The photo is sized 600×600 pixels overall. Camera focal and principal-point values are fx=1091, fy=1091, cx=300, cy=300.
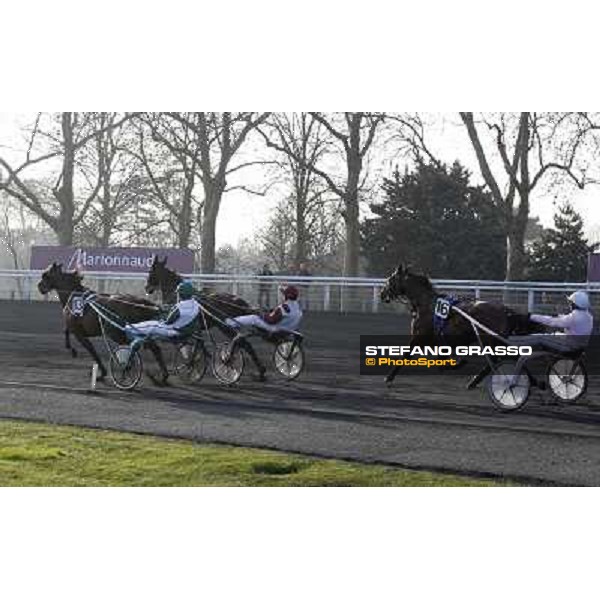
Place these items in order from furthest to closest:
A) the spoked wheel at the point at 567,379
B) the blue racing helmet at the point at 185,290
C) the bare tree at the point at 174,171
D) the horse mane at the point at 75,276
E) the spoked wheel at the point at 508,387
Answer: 1. the horse mane at the point at 75,276
2. the blue racing helmet at the point at 185,290
3. the bare tree at the point at 174,171
4. the spoked wheel at the point at 567,379
5. the spoked wheel at the point at 508,387

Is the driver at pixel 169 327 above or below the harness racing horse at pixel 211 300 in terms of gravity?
below

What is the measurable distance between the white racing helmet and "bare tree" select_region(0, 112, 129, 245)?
5.16 meters

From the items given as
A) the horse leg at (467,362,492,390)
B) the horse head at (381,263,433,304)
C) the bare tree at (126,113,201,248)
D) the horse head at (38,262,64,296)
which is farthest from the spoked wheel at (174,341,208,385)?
the horse leg at (467,362,492,390)

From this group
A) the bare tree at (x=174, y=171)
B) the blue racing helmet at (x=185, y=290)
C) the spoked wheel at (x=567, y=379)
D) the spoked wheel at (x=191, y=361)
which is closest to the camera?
the spoked wheel at (x=567, y=379)

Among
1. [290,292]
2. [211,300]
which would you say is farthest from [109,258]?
[290,292]

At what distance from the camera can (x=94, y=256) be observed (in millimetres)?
12781

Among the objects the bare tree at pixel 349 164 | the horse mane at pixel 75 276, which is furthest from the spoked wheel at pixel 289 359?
the horse mane at pixel 75 276

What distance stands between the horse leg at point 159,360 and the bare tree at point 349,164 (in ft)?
10.3

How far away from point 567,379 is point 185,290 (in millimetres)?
4474

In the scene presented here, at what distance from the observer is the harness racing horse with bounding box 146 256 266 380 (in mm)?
12406

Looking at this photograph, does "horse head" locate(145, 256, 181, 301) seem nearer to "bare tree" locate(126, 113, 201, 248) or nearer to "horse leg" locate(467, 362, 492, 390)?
"bare tree" locate(126, 113, 201, 248)

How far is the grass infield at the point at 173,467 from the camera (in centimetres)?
874

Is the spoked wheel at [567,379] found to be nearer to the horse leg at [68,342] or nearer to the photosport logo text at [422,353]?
the photosport logo text at [422,353]

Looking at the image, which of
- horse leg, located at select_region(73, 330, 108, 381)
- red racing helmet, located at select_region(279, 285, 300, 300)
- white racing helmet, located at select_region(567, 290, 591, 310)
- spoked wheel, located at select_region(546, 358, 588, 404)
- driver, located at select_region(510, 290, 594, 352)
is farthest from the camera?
horse leg, located at select_region(73, 330, 108, 381)
